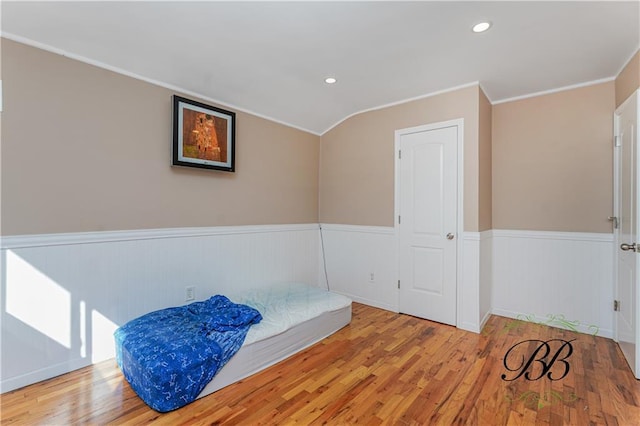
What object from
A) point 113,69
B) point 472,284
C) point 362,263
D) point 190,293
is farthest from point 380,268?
point 113,69

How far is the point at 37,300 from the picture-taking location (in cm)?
208

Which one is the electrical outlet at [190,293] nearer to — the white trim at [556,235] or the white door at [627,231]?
the white trim at [556,235]

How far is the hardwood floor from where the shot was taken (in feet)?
5.74

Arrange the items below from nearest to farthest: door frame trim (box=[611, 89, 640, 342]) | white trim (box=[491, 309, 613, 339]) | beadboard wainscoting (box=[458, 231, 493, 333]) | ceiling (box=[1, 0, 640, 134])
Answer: ceiling (box=[1, 0, 640, 134]) → door frame trim (box=[611, 89, 640, 342]) → white trim (box=[491, 309, 613, 339]) → beadboard wainscoting (box=[458, 231, 493, 333])

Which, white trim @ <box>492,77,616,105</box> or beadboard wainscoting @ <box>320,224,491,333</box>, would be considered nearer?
white trim @ <box>492,77,616,105</box>

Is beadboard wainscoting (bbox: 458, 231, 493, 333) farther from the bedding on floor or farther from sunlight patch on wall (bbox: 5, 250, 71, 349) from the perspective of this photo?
sunlight patch on wall (bbox: 5, 250, 71, 349)

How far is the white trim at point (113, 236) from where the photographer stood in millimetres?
2027

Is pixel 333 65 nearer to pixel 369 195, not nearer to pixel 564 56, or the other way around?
pixel 369 195

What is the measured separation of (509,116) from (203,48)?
3.22 metres

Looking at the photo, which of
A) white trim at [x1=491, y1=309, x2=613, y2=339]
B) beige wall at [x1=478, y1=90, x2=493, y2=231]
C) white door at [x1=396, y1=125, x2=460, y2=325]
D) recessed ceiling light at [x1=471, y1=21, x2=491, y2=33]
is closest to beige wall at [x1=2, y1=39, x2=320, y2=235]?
white door at [x1=396, y1=125, x2=460, y2=325]

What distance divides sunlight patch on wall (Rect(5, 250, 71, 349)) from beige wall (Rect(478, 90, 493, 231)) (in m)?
3.61

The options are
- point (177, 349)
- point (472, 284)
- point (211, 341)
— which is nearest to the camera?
point (177, 349)

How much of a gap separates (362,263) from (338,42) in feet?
8.36

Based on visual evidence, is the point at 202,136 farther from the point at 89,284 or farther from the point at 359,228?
the point at 359,228
